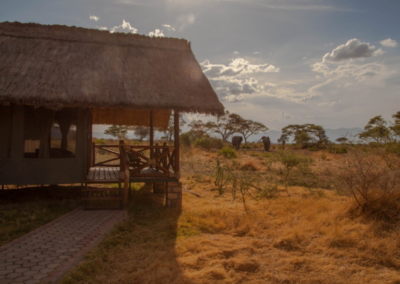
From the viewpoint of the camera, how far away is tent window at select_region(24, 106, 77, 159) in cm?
648

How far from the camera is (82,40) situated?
735 cm

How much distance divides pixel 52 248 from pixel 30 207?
8.29 ft

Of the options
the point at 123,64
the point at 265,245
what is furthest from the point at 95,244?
Answer: the point at 123,64

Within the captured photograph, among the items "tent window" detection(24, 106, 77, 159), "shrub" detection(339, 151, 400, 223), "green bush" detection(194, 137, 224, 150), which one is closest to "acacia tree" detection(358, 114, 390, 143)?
"shrub" detection(339, 151, 400, 223)

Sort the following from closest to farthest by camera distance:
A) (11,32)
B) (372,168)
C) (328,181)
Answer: (372,168) → (11,32) → (328,181)

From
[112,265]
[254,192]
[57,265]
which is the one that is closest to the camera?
[57,265]

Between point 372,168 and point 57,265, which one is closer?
point 57,265

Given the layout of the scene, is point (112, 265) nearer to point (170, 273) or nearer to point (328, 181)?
point (170, 273)

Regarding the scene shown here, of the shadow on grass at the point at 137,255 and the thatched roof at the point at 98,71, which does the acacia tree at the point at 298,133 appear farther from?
the shadow on grass at the point at 137,255

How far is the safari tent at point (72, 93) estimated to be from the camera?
615cm

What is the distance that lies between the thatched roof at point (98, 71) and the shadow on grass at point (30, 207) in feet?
6.43

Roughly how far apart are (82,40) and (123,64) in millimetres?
1228

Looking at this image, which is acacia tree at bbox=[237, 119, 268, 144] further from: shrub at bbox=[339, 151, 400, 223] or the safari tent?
shrub at bbox=[339, 151, 400, 223]

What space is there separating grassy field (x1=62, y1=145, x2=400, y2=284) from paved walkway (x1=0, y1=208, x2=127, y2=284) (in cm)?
18
